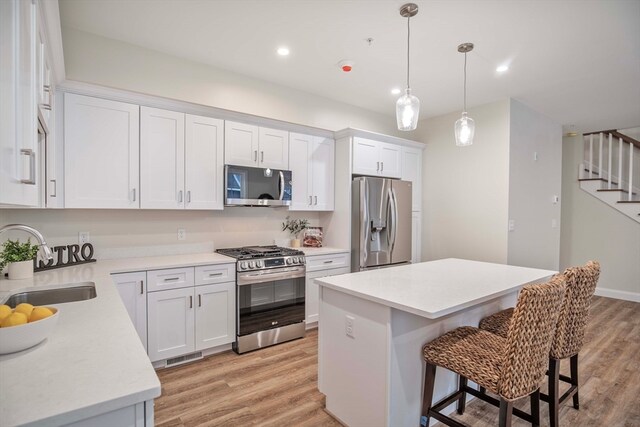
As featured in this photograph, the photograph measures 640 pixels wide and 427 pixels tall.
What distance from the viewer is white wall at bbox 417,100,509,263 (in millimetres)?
4035

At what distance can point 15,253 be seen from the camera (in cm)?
211

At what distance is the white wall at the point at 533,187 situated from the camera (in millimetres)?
4094

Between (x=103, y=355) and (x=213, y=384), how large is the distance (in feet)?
5.58

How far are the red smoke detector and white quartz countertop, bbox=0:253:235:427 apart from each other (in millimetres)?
2760

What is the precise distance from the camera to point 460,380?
2164 millimetres

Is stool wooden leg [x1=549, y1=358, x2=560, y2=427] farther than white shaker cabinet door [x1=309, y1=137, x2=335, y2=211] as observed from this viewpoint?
No

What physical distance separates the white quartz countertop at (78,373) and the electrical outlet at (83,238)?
1.58m

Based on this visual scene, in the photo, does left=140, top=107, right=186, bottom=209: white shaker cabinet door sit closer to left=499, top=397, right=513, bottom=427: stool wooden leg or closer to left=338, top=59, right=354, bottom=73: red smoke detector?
left=338, top=59, right=354, bottom=73: red smoke detector

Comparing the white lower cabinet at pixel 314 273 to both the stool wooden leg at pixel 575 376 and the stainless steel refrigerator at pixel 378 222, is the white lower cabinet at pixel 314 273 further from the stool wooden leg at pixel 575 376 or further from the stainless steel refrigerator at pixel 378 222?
the stool wooden leg at pixel 575 376

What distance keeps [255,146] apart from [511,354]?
283cm

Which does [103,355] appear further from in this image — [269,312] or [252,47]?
[252,47]

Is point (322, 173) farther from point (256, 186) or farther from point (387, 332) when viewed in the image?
point (387, 332)

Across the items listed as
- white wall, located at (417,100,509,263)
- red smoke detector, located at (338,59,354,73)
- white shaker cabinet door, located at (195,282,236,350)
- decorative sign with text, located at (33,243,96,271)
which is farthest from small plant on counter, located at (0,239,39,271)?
white wall, located at (417,100,509,263)

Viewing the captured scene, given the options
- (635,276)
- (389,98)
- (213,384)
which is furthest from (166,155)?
(635,276)
